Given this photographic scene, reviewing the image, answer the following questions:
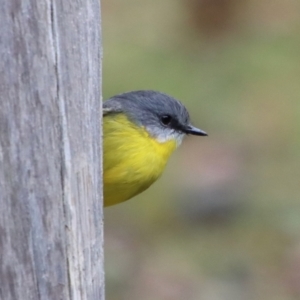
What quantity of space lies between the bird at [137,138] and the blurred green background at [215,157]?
2.02m

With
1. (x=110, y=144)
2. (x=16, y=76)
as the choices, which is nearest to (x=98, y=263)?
(x=16, y=76)

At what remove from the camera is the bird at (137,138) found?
4.00m

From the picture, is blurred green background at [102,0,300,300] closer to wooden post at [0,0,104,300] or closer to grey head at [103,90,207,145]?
grey head at [103,90,207,145]

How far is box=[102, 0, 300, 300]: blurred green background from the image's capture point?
651 cm

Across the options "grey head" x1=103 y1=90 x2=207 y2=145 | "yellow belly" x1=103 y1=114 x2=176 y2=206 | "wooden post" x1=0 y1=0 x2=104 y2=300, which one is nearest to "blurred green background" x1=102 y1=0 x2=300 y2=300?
"grey head" x1=103 y1=90 x2=207 y2=145

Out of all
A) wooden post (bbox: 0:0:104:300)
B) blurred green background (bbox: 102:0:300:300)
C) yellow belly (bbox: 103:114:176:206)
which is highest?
wooden post (bbox: 0:0:104:300)

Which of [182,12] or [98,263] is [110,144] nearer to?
[98,263]

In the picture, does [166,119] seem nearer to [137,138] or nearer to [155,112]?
[155,112]

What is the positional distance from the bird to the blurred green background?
202 centimetres

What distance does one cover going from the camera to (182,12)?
11102 mm

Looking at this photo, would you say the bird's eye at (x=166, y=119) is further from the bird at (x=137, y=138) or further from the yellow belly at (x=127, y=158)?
the yellow belly at (x=127, y=158)

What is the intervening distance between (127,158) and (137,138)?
0.22m

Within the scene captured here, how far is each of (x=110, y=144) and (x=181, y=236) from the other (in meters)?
3.13

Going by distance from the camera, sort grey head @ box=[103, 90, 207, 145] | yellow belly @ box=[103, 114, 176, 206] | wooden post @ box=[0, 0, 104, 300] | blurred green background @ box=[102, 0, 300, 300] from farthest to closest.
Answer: blurred green background @ box=[102, 0, 300, 300]
grey head @ box=[103, 90, 207, 145]
yellow belly @ box=[103, 114, 176, 206]
wooden post @ box=[0, 0, 104, 300]
